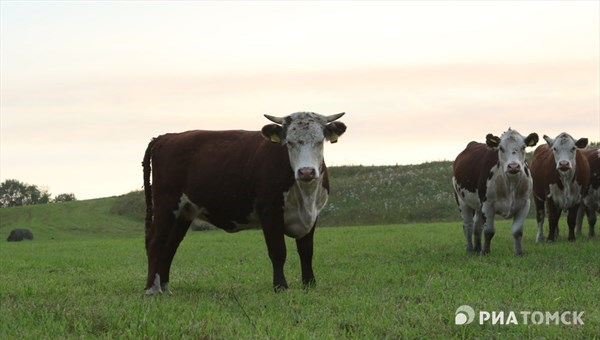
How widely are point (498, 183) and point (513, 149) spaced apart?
88 centimetres

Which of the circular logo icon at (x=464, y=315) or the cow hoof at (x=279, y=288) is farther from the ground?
the circular logo icon at (x=464, y=315)

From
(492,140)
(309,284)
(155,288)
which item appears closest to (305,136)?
(309,284)

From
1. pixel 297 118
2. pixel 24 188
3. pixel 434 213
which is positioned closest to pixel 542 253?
pixel 297 118

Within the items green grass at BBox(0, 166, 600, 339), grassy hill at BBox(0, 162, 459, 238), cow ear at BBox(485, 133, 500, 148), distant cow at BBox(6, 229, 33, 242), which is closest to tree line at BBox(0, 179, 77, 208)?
grassy hill at BBox(0, 162, 459, 238)

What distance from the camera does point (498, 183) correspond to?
14742 millimetres

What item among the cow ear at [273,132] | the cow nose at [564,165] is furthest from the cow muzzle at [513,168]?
the cow ear at [273,132]

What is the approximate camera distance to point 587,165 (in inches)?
719

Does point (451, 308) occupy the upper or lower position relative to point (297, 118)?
lower

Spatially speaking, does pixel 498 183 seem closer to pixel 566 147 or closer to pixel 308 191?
pixel 566 147

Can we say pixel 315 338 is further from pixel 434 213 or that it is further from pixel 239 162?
pixel 434 213

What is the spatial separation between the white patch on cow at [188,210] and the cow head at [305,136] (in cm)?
167

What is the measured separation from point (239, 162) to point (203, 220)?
127 centimetres

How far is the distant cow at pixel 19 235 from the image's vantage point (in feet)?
124

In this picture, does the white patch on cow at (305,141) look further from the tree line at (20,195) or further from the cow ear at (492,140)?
the tree line at (20,195)
